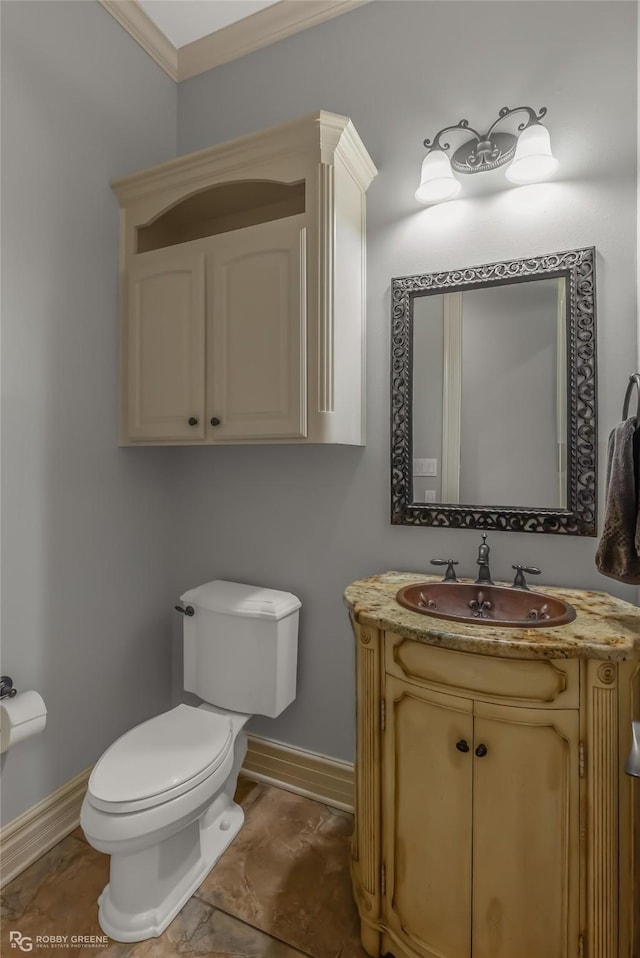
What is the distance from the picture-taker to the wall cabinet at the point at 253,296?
1.55 meters

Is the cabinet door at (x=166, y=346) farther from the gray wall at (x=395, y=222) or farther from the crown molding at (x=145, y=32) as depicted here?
the crown molding at (x=145, y=32)

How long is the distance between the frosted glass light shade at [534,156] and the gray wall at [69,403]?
1480 mm

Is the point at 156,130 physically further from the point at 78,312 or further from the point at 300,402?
the point at 300,402

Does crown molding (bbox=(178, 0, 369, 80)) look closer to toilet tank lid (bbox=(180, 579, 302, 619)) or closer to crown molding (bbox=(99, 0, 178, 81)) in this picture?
crown molding (bbox=(99, 0, 178, 81))

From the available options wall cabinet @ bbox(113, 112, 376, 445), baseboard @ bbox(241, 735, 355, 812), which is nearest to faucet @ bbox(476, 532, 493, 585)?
wall cabinet @ bbox(113, 112, 376, 445)

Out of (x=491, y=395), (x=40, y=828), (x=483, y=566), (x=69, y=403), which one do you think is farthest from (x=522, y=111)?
(x=40, y=828)

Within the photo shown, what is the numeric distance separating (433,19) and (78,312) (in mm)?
1627

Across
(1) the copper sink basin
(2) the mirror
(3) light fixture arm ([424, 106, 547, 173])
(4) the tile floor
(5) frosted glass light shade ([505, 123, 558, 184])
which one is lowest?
(4) the tile floor

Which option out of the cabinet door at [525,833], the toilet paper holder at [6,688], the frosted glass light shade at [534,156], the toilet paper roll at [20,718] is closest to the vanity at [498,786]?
the cabinet door at [525,833]

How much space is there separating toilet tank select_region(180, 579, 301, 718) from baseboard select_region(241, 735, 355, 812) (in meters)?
→ 0.28

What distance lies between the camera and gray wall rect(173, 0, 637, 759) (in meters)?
1.46

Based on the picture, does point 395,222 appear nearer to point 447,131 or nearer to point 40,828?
point 447,131

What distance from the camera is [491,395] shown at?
1.62 metres

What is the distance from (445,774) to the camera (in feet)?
3.80
